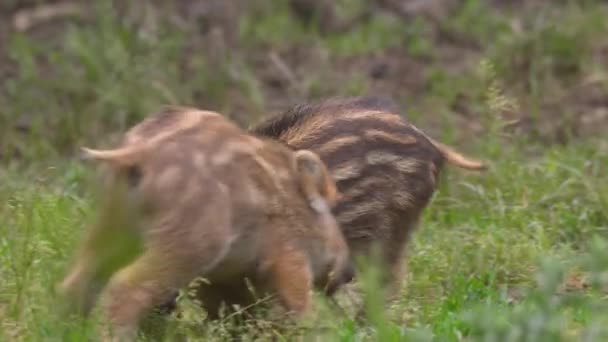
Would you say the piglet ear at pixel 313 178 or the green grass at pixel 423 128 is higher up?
the piglet ear at pixel 313 178

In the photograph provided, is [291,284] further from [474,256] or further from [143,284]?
[474,256]

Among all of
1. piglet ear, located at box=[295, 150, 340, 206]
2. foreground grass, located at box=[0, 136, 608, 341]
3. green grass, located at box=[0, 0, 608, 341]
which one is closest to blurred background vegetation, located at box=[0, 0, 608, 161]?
green grass, located at box=[0, 0, 608, 341]

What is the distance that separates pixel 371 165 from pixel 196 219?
3.80ft

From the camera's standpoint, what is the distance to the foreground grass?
14.5 ft

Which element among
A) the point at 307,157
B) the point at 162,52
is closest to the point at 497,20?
the point at 162,52

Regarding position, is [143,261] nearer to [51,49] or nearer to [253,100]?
[253,100]

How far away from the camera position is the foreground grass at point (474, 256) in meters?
4.41

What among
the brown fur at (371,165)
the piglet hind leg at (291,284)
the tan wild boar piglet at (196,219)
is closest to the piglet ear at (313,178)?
the tan wild boar piglet at (196,219)

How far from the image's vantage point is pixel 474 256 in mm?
6012

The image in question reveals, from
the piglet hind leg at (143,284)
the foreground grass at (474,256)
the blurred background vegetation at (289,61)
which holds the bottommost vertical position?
the blurred background vegetation at (289,61)

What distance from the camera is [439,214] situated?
682cm

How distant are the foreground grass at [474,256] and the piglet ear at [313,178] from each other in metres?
0.36

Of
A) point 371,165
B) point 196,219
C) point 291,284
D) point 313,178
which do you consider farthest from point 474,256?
point 196,219

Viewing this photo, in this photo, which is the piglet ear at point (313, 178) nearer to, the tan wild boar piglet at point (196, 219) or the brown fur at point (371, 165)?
the tan wild boar piglet at point (196, 219)
